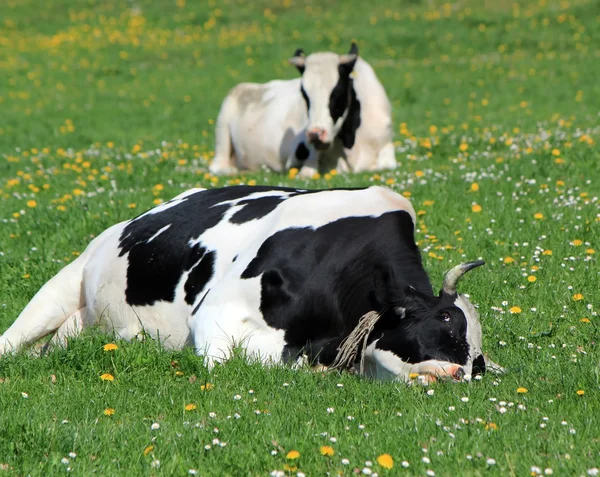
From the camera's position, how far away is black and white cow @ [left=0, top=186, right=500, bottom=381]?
560 cm

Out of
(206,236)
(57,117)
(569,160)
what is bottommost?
(57,117)

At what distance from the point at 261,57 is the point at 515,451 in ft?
87.6

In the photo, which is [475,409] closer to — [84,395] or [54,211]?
[84,395]

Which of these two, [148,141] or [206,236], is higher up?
[206,236]

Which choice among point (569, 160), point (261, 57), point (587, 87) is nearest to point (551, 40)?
point (587, 87)

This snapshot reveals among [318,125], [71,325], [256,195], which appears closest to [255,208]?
[256,195]

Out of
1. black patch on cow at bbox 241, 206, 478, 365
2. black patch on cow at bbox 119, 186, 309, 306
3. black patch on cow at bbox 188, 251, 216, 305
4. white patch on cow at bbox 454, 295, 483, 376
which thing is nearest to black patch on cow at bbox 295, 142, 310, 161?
black patch on cow at bbox 119, 186, 309, 306

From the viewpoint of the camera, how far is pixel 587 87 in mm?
23000

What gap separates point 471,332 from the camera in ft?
17.7

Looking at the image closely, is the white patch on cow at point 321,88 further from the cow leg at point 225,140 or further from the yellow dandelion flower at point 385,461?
the yellow dandelion flower at point 385,461

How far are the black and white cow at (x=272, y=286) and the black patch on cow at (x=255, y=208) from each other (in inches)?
0.5

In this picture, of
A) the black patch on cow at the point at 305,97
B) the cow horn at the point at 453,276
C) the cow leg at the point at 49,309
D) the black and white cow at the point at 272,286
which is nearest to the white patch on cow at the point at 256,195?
the black and white cow at the point at 272,286

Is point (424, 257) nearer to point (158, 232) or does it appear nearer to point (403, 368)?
point (158, 232)

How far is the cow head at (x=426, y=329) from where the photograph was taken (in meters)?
5.34
